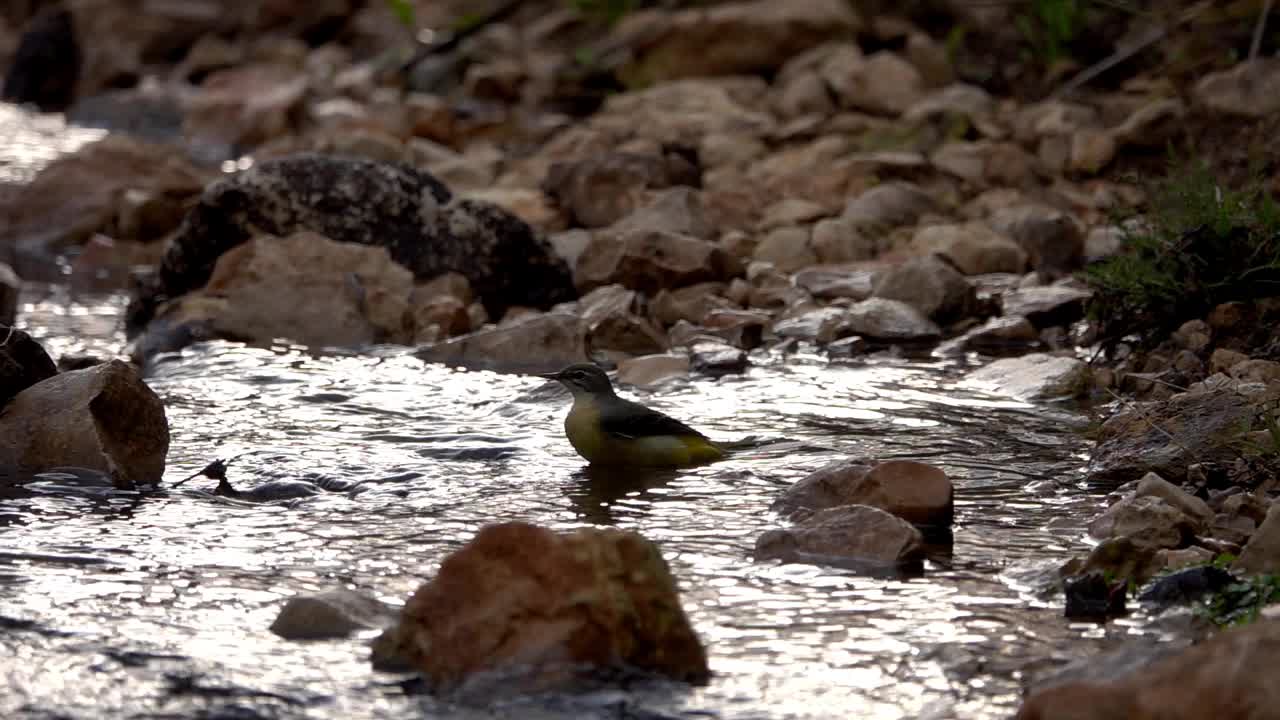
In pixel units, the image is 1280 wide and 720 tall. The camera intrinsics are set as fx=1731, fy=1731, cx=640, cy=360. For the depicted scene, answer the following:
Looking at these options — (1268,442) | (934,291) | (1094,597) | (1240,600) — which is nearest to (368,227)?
(934,291)

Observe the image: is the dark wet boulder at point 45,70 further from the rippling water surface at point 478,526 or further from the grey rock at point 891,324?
the grey rock at point 891,324

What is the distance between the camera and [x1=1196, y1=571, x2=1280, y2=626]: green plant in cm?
408

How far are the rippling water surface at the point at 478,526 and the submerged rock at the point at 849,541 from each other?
8 cm

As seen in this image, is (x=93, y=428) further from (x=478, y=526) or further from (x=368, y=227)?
(x=368, y=227)

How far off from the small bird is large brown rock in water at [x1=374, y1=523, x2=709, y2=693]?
2.05 m

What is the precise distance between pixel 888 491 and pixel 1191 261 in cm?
268

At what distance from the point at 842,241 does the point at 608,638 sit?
19.8ft

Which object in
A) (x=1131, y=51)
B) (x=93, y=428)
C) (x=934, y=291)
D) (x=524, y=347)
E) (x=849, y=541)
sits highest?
(x=1131, y=51)

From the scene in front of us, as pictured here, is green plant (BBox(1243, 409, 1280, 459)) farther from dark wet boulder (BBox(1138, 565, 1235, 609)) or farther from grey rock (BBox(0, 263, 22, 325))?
grey rock (BBox(0, 263, 22, 325))

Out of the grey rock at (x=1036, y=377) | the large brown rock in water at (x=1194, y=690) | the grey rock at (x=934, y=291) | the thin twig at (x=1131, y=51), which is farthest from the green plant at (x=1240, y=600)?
the thin twig at (x=1131, y=51)

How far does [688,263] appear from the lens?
9.11 metres

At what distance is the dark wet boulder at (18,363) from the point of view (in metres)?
5.97

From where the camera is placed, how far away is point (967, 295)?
846 cm

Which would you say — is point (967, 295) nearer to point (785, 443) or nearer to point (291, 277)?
point (785, 443)
